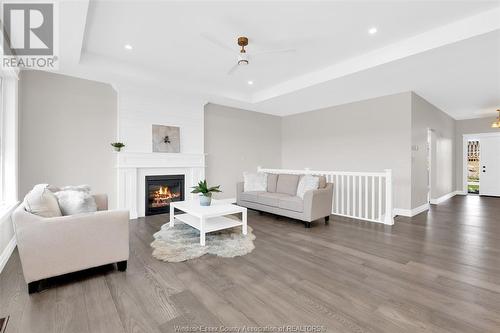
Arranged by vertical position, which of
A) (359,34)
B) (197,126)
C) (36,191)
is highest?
(359,34)

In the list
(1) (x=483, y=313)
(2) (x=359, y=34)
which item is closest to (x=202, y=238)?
(1) (x=483, y=313)

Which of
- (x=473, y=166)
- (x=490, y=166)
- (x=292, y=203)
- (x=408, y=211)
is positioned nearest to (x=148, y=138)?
(x=292, y=203)

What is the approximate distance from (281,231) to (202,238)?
1367mm

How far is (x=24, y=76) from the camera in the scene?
382cm

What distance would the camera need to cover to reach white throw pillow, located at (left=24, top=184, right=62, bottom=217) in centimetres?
215

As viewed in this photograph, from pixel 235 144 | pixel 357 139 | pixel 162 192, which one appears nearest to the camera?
pixel 162 192

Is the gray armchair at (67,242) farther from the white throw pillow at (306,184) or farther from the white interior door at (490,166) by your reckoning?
the white interior door at (490,166)

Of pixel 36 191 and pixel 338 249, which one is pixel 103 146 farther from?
pixel 338 249

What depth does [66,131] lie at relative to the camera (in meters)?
4.16

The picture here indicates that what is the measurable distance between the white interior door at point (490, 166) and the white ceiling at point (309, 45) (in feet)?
12.3

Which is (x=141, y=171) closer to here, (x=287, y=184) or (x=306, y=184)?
(x=287, y=184)

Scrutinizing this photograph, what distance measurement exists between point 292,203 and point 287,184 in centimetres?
76

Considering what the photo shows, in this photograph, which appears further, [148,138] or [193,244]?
[148,138]

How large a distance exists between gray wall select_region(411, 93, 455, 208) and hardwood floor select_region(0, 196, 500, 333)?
2.14 m
